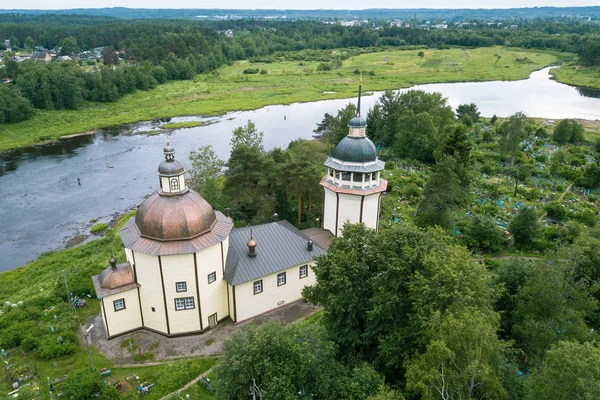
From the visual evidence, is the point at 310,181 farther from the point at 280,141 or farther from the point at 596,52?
the point at 596,52

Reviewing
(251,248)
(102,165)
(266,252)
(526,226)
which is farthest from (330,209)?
(102,165)

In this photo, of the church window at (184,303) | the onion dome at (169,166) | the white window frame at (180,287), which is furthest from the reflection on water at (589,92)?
the white window frame at (180,287)

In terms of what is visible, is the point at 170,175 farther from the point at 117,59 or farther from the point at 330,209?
the point at 117,59

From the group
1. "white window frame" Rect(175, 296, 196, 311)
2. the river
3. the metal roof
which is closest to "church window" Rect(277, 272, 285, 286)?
the metal roof

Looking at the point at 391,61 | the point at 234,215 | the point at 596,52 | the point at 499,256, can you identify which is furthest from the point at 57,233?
the point at 596,52

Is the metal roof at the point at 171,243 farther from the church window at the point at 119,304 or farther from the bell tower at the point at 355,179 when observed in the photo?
the bell tower at the point at 355,179
